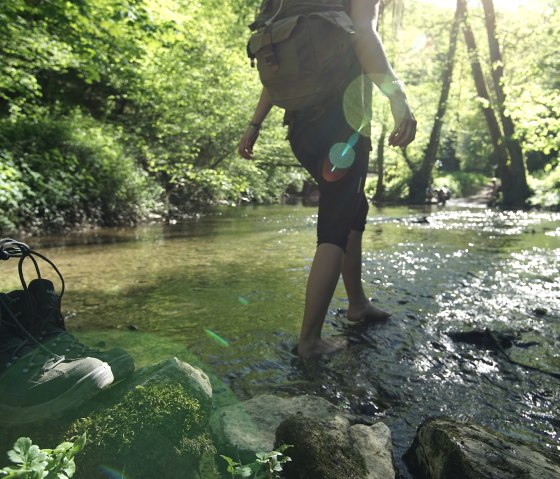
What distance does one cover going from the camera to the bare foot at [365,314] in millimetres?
3053

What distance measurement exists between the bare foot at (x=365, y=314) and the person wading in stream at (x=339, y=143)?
43cm

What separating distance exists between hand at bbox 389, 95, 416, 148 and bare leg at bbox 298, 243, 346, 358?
2.16 ft

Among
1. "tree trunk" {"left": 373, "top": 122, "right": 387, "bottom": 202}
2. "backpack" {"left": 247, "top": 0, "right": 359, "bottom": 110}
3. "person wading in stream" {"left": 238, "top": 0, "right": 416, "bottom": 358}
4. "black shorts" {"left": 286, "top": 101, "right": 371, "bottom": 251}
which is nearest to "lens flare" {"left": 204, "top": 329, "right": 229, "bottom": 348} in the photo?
"person wading in stream" {"left": 238, "top": 0, "right": 416, "bottom": 358}

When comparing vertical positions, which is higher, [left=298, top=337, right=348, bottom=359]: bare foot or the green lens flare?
the green lens flare

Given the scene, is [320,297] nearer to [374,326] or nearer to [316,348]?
[316,348]

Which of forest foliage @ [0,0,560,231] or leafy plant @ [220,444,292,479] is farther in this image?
forest foliage @ [0,0,560,231]

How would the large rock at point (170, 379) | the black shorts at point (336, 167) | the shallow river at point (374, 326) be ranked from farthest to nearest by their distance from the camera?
1. the black shorts at point (336, 167)
2. the shallow river at point (374, 326)
3. the large rock at point (170, 379)

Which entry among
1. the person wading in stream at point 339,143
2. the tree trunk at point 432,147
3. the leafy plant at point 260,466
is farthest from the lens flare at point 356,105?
the tree trunk at point 432,147

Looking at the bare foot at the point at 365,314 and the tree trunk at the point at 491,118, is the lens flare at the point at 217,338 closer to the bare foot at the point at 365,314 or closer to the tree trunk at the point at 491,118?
the bare foot at the point at 365,314

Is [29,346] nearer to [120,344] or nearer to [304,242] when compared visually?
[120,344]

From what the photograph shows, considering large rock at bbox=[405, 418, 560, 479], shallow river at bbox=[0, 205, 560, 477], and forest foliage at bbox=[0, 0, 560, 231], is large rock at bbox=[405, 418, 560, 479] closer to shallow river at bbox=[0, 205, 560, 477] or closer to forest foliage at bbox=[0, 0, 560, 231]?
shallow river at bbox=[0, 205, 560, 477]

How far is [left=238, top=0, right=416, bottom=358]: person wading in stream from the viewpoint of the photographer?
237 centimetres

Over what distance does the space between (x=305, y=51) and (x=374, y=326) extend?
5.56ft

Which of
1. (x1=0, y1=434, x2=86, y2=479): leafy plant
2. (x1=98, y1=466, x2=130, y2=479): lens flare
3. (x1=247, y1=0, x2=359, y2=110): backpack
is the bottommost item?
(x1=98, y1=466, x2=130, y2=479): lens flare
